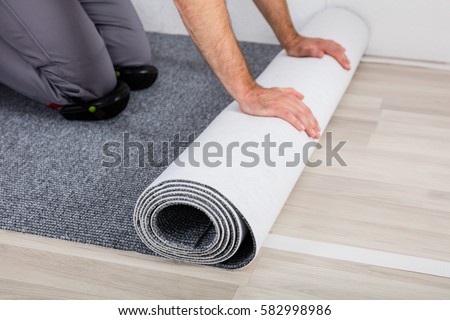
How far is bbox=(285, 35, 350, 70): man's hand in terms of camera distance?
88.5 inches

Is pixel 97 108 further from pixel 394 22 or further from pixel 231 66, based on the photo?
pixel 394 22

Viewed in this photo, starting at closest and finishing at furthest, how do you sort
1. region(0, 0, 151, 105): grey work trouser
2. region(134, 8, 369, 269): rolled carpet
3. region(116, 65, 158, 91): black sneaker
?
region(134, 8, 369, 269): rolled carpet < region(0, 0, 151, 105): grey work trouser < region(116, 65, 158, 91): black sneaker

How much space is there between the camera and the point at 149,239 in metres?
1.60

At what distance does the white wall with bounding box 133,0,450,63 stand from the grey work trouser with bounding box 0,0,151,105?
2.51 ft

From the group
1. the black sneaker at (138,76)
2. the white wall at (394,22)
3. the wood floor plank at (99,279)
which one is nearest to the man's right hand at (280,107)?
the wood floor plank at (99,279)

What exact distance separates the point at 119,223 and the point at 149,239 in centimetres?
19

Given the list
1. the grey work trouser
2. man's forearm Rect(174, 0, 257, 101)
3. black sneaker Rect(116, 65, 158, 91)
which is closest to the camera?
man's forearm Rect(174, 0, 257, 101)

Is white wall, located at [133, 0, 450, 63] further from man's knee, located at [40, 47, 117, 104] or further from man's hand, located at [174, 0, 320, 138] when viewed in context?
man's hand, located at [174, 0, 320, 138]

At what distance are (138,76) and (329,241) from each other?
3.80 ft

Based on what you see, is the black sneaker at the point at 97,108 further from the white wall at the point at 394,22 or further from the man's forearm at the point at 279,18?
the white wall at the point at 394,22

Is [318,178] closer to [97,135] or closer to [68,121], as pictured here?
[97,135]

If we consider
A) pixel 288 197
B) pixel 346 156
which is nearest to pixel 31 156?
pixel 288 197

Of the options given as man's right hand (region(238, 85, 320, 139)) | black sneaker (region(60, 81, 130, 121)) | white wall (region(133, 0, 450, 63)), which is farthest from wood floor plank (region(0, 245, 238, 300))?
white wall (region(133, 0, 450, 63))

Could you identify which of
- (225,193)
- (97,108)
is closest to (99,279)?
(225,193)
